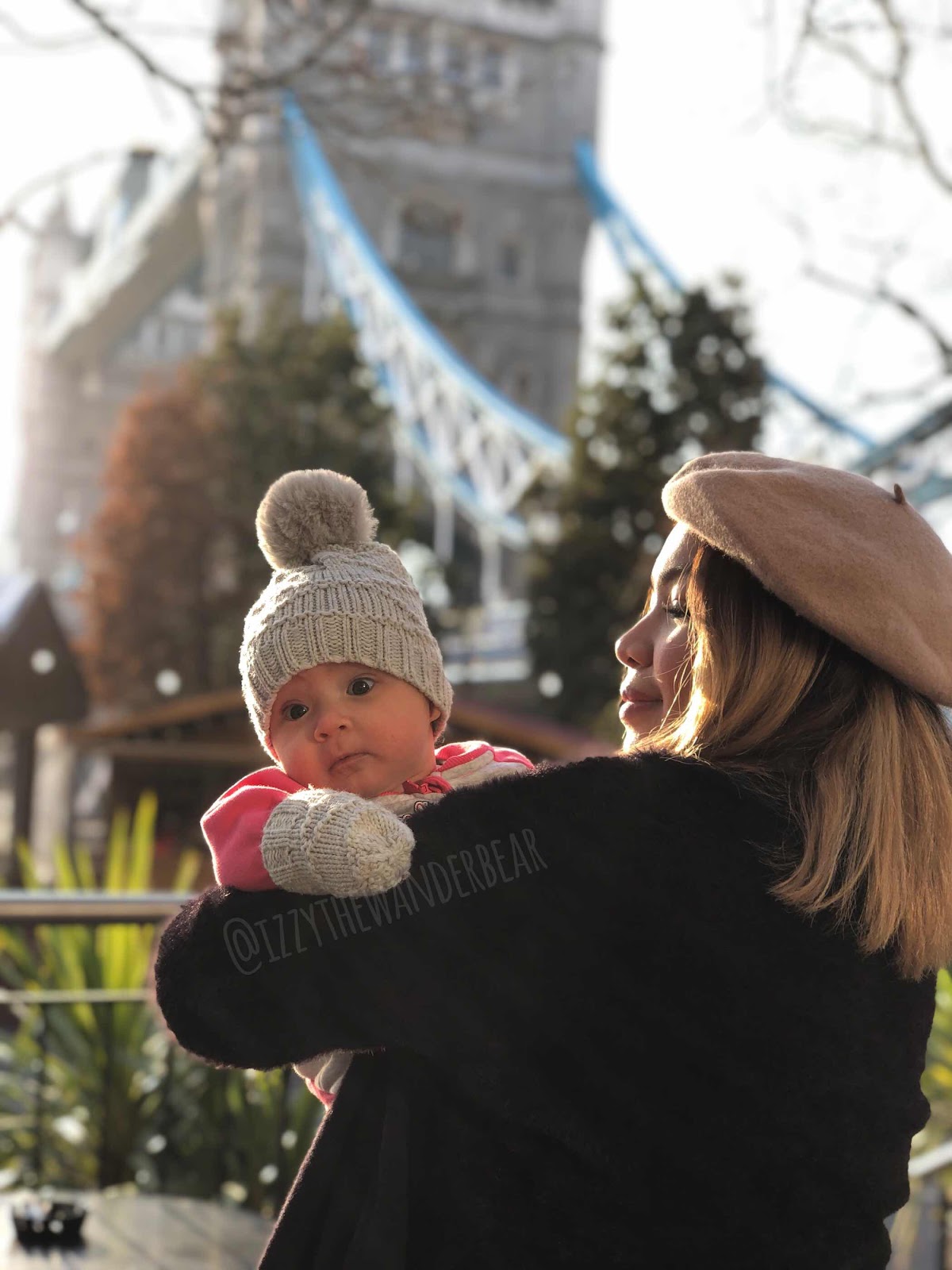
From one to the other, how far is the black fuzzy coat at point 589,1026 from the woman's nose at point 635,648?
1.01ft

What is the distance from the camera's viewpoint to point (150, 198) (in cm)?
5706

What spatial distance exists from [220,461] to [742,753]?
80.7ft

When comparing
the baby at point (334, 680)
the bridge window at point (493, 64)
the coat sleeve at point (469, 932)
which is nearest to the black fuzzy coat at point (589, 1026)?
the coat sleeve at point (469, 932)

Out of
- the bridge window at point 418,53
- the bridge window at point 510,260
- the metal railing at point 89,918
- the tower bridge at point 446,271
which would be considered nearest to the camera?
the metal railing at point 89,918

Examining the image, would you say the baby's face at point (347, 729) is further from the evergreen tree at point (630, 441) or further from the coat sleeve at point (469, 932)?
the evergreen tree at point (630, 441)

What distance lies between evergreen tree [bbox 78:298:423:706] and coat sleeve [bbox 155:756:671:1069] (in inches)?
817

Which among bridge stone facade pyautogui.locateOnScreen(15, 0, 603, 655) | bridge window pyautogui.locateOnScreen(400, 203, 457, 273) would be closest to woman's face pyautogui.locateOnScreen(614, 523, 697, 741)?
bridge stone facade pyautogui.locateOnScreen(15, 0, 603, 655)

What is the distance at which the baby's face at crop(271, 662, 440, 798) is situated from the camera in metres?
1.54

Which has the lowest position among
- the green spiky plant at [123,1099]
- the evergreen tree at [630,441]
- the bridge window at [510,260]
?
the bridge window at [510,260]

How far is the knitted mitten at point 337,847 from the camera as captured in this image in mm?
1276

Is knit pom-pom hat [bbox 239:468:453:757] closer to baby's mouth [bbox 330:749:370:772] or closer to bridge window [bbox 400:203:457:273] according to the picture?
baby's mouth [bbox 330:749:370:772]

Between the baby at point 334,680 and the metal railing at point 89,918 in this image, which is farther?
the metal railing at point 89,918

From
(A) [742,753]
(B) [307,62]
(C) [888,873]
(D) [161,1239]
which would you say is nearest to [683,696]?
(A) [742,753]

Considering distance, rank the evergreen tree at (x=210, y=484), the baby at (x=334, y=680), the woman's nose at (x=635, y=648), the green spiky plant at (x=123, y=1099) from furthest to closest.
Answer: the evergreen tree at (x=210, y=484) < the green spiky plant at (x=123, y=1099) < the woman's nose at (x=635, y=648) < the baby at (x=334, y=680)
